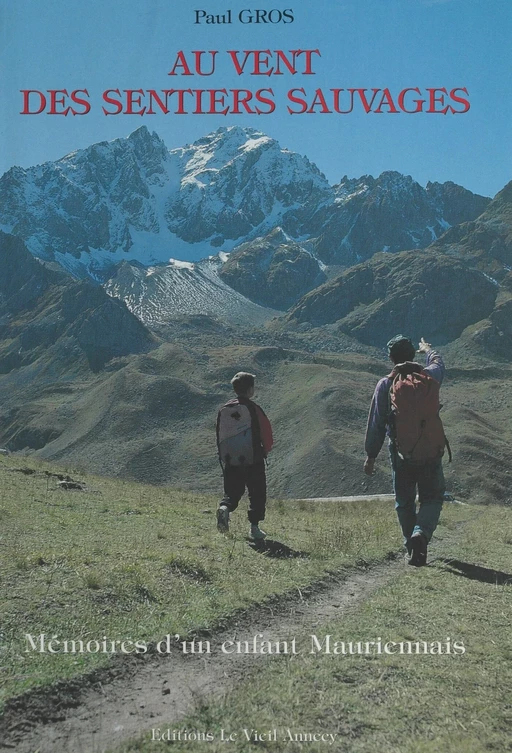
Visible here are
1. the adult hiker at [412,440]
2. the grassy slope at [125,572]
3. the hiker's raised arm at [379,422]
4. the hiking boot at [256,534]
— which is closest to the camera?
the grassy slope at [125,572]

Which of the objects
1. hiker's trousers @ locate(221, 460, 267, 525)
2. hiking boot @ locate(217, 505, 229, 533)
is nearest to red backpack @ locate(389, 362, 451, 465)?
hiker's trousers @ locate(221, 460, 267, 525)

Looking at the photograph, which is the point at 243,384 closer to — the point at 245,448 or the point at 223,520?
the point at 245,448

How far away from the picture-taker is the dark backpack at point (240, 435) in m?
11.5

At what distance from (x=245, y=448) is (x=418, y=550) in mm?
3540

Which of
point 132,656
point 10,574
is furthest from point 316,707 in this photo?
point 10,574

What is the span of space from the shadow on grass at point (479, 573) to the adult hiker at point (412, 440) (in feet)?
2.19

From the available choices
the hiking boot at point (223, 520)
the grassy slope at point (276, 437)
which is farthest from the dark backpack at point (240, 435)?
the grassy slope at point (276, 437)

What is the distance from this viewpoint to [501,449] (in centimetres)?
14675

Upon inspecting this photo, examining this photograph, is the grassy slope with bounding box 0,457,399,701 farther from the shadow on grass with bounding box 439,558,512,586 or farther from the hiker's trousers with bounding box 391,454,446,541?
the shadow on grass with bounding box 439,558,512,586

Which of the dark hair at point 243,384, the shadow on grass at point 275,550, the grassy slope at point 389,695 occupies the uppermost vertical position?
the dark hair at point 243,384

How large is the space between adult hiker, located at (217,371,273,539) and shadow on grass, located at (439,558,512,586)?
3.26 metres

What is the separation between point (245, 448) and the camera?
37.9 ft

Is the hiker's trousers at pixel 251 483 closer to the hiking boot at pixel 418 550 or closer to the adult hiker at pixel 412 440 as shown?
the adult hiker at pixel 412 440

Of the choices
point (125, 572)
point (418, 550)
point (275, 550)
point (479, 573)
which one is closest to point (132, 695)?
point (125, 572)
